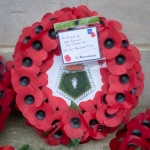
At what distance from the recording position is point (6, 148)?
3.68 feet

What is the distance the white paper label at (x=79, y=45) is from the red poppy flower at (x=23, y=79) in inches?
5.5

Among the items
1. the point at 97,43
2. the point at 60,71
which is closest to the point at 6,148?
the point at 60,71

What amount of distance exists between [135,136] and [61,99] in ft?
1.12

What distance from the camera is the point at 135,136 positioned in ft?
4.08

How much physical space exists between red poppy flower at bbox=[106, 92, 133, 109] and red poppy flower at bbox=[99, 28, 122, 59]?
16 cm

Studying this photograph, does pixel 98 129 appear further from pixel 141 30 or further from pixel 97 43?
pixel 141 30

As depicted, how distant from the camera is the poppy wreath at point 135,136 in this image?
122 cm

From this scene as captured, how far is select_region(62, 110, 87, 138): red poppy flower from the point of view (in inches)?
53.1

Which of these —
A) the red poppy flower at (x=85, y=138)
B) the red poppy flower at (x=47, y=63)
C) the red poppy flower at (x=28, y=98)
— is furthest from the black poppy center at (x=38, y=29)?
the red poppy flower at (x=85, y=138)

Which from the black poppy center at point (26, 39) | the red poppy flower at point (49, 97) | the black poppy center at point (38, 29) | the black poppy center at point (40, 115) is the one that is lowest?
the black poppy center at point (40, 115)

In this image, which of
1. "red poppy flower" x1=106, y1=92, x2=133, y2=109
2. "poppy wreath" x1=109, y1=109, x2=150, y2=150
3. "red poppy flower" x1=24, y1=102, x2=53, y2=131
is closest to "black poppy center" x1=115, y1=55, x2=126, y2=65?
"red poppy flower" x1=106, y1=92, x2=133, y2=109

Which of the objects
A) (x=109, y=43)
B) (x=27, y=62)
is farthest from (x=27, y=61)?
(x=109, y=43)

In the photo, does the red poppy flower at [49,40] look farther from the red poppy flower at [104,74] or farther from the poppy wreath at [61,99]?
the red poppy flower at [104,74]

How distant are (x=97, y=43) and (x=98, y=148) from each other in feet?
1.37
